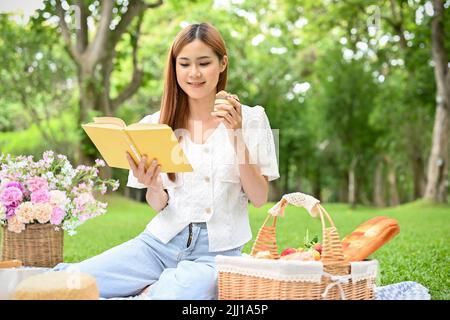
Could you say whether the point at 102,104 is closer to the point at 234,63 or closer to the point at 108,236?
the point at 108,236

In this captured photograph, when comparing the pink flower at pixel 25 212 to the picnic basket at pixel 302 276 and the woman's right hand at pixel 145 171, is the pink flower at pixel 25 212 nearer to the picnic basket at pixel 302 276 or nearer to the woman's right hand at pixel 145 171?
the woman's right hand at pixel 145 171

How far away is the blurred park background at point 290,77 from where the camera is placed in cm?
941

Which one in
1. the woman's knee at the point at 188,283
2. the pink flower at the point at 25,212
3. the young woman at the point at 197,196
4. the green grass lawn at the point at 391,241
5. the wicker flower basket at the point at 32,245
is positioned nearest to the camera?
the woman's knee at the point at 188,283

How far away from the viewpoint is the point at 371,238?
2.19 m

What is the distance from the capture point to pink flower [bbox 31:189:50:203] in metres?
2.69

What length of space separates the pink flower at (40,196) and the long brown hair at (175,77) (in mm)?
578

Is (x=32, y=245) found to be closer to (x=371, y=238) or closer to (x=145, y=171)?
(x=145, y=171)

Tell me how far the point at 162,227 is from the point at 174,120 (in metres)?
0.41

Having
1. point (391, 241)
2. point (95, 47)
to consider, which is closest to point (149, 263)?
point (391, 241)

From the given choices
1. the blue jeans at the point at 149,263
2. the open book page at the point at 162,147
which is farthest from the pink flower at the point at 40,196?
the open book page at the point at 162,147

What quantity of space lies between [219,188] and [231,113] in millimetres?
339
